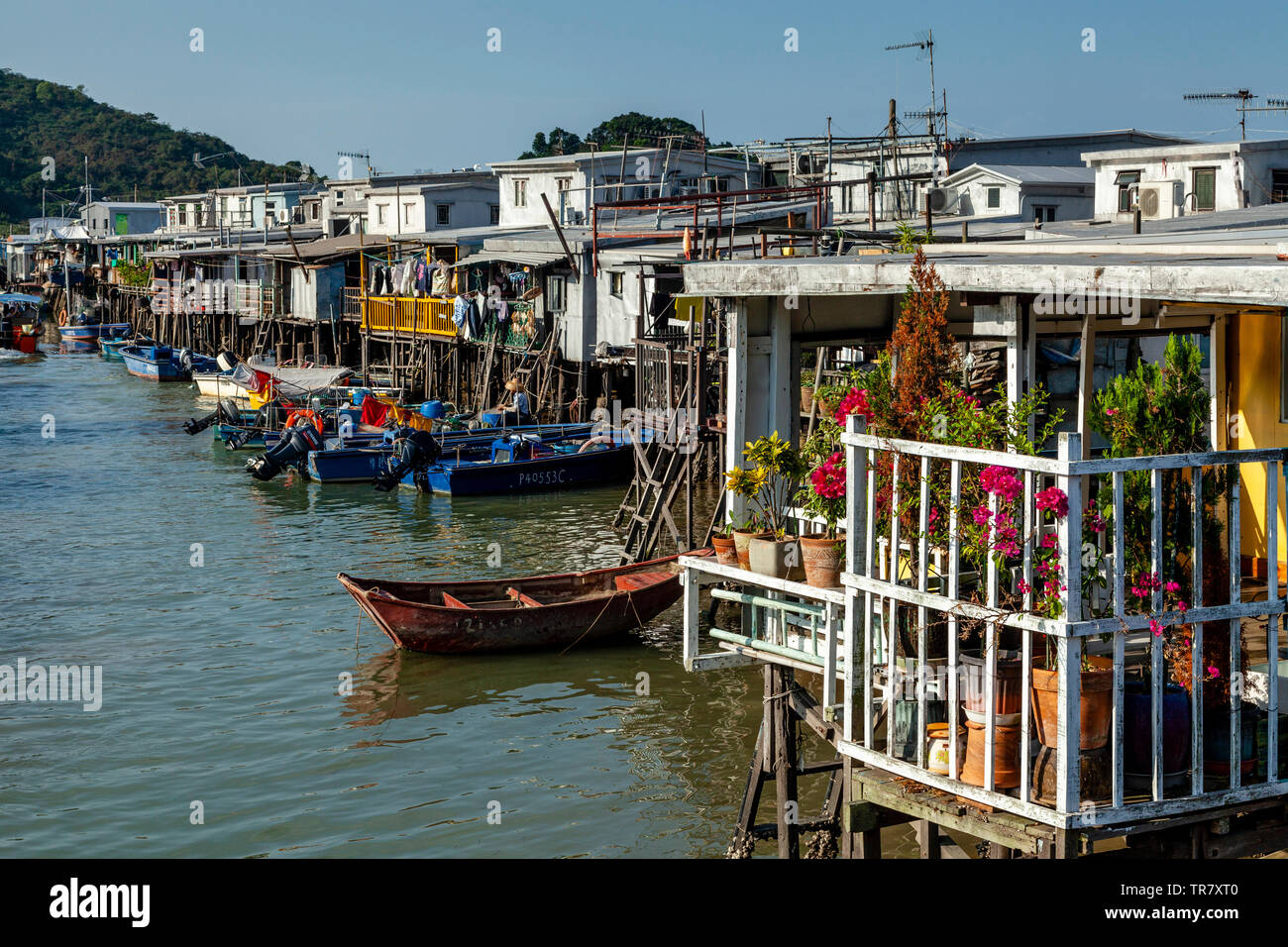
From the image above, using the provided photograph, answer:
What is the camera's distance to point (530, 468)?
3030 centimetres

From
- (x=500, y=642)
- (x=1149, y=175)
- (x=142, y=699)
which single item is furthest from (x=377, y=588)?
(x=1149, y=175)

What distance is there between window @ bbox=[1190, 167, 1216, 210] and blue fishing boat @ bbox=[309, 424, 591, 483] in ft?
50.7

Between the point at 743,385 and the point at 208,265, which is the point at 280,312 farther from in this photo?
the point at 743,385

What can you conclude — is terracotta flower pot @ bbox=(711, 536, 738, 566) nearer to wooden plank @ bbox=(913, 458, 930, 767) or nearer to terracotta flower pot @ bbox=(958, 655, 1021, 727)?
wooden plank @ bbox=(913, 458, 930, 767)

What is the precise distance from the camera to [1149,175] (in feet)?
112

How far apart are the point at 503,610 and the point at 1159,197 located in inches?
900

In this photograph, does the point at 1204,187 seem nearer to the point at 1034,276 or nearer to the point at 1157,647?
the point at 1034,276

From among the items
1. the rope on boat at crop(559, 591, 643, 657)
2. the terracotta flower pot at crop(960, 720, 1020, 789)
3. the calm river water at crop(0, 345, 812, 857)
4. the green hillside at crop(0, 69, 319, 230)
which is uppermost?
the green hillside at crop(0, 69, 319, 230)

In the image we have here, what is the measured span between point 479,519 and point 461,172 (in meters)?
32.8

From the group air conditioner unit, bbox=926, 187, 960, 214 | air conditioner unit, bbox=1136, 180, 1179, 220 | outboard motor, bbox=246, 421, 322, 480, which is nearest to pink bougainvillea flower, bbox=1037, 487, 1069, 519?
outboard motor, bbox=246, 421, 322, 480

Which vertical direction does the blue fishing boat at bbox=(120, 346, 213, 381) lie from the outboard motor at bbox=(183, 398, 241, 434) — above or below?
above

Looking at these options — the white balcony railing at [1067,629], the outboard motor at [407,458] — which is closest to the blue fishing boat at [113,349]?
the outboard motor at [407,458]

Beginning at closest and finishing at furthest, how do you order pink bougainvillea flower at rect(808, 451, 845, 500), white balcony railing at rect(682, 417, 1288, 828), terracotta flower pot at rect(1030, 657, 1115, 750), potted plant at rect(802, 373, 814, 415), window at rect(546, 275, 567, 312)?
white balcony railing at rect(682, 417, 1288, 828) < terracotta flower pot at rect(1030, 657, 1115, 750) < pink bougainvillea flower at rect(808, 451, 845, 500) < potted plant at rect(802, 373, 814, 415) < window at rect(546, 275, 567, 312)

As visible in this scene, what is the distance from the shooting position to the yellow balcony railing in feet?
141
